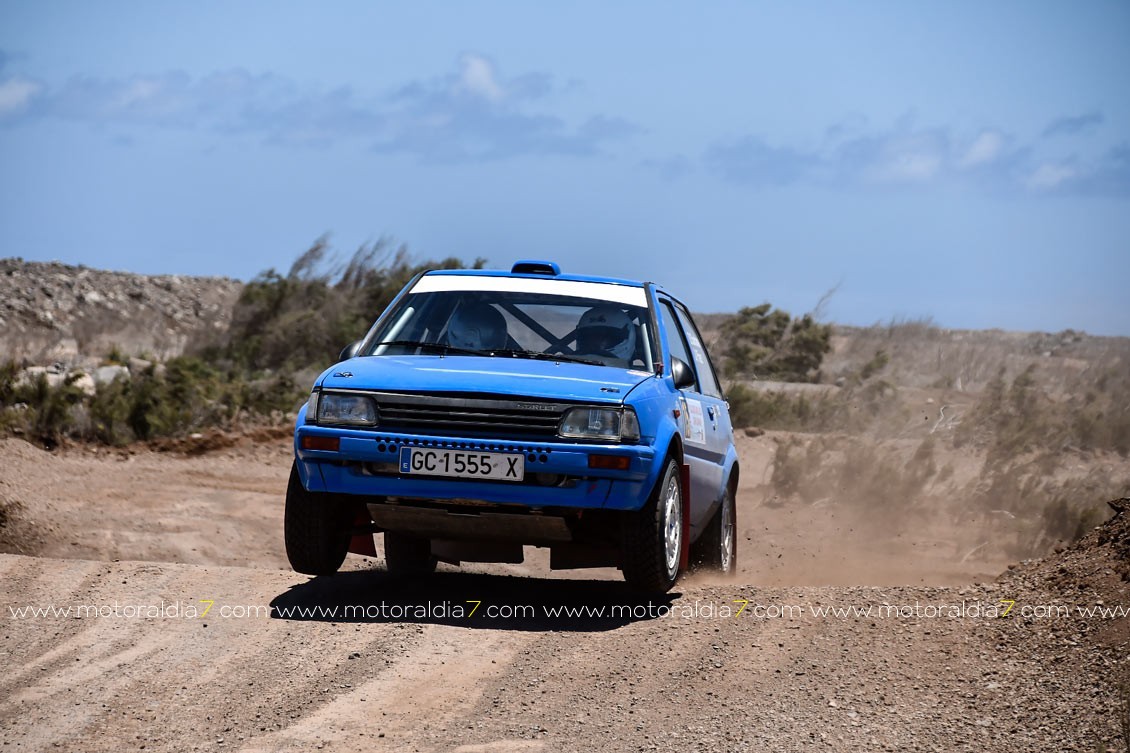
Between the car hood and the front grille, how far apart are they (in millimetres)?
51

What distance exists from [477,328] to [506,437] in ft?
4.21

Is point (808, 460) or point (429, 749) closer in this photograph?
point (429, 749)

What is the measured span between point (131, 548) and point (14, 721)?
6075 mm

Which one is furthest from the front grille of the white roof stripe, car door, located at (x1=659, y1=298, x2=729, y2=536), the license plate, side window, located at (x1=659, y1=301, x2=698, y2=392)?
side window, located at (x1=659, y1=301, x2=698, y2=392)

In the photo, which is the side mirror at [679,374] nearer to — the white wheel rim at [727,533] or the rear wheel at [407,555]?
the white wheel rim at [727,533]

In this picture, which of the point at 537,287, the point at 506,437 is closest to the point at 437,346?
the point at 537,287

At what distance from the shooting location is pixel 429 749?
5.01 meters

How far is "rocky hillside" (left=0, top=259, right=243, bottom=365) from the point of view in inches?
1198

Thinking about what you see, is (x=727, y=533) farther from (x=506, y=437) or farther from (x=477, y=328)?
(x=506, y=437)

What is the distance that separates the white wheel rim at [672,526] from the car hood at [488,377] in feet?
2.05

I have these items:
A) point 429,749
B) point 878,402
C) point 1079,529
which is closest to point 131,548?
point 429,749

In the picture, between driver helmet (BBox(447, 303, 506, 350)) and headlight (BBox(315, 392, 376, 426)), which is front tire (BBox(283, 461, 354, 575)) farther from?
driver helmet (BBox(447, 303, 506, 350))

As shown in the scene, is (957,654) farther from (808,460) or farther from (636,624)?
(808,460)

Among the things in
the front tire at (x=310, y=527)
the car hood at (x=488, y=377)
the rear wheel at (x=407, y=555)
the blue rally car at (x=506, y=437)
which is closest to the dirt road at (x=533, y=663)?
the rear wheel at (x=407, y=555)
